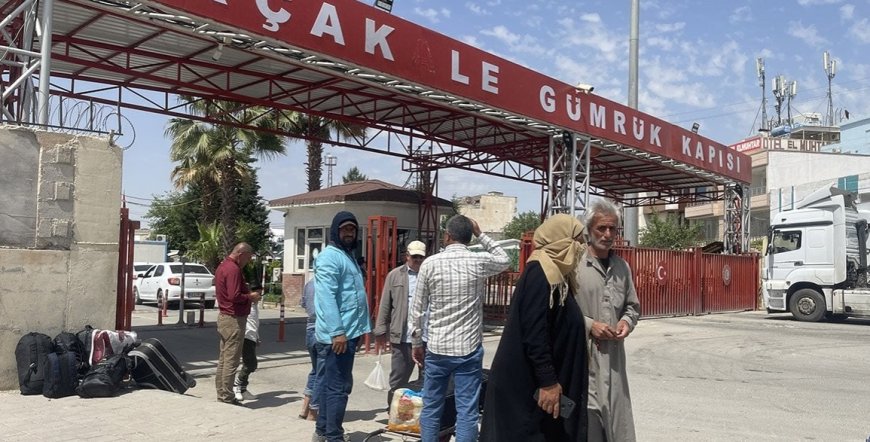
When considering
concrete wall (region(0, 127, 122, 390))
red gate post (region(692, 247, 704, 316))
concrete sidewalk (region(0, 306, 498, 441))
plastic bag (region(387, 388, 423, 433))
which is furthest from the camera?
red gate post (region(692, 247, 704, 316))

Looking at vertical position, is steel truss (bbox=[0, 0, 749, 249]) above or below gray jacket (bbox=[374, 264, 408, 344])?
above

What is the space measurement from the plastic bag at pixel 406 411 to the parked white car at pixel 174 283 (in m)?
19.0

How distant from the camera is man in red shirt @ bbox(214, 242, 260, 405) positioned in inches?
291

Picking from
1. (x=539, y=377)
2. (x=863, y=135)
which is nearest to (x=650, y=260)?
(x=539, y=377)

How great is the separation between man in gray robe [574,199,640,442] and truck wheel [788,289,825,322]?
1832cm

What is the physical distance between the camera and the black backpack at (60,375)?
268 inches

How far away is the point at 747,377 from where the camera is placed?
34.8 feet

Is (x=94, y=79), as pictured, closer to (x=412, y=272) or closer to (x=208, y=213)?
(x=412, y=272)

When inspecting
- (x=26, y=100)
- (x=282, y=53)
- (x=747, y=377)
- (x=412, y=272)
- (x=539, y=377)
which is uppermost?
(x=282, y=53)

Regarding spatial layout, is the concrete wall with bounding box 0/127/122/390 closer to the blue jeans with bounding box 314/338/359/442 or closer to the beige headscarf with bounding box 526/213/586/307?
the blue jeans with bounding box 314/338/359/442

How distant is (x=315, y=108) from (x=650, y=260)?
31.5 ft

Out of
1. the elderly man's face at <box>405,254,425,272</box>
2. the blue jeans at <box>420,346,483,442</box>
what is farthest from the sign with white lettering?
the blue jeans at <box>420,346,483,442</box>

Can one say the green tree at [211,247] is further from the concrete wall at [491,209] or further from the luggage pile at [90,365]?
the concrete wall at [491,209]

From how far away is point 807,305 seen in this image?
20.1 metres
